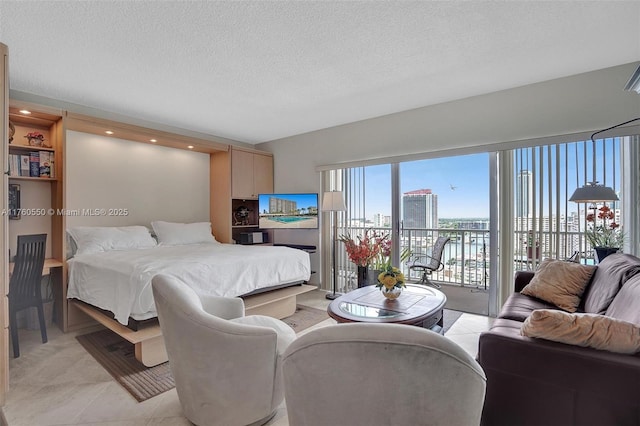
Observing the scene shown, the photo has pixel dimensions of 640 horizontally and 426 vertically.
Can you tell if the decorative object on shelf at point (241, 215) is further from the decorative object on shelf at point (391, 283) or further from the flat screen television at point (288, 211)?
the decorative object on shelf at point (391, 283)

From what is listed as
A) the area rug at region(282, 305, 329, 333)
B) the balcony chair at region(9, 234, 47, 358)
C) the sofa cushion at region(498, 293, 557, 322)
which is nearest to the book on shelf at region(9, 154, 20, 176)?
the balcony chair at region(9, 234, 47, 358)

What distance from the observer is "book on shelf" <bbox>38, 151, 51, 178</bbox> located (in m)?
3.24

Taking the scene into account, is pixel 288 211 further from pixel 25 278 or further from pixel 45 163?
pixel 25 278

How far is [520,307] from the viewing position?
7.70 feet

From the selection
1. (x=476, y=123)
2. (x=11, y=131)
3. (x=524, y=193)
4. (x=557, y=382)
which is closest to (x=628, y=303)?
(x=557, y=382)

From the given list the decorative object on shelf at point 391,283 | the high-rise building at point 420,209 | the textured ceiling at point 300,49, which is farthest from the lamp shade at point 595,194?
the high-rise building at point 420,209

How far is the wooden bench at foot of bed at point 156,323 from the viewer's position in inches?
93.9

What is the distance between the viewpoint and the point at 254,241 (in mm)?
5109

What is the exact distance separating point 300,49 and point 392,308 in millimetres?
2135

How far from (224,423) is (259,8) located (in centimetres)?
243

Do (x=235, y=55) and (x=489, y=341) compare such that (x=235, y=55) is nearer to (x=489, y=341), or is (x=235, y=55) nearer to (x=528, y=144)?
(x=489, y=341)

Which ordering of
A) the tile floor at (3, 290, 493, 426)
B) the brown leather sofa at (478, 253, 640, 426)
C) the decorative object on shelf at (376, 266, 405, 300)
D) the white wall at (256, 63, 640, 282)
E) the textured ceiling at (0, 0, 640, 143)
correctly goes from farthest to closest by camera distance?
1. the white wall at (256, 63, 640, 282)
2. the decorative object on shelf at (376, 266, 405, 300)
3. the textured ceiling at (0, 0, 640, 143)
4. the tile floor at (3, 290, 493, 426)
5. the brown leather sofa at (478, 253, 640, 426)

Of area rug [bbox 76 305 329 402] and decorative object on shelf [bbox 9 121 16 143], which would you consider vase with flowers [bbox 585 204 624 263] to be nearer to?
area rug [bbox 76 305 329 402]

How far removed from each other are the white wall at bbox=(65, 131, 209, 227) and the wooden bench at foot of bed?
1.34 metres
